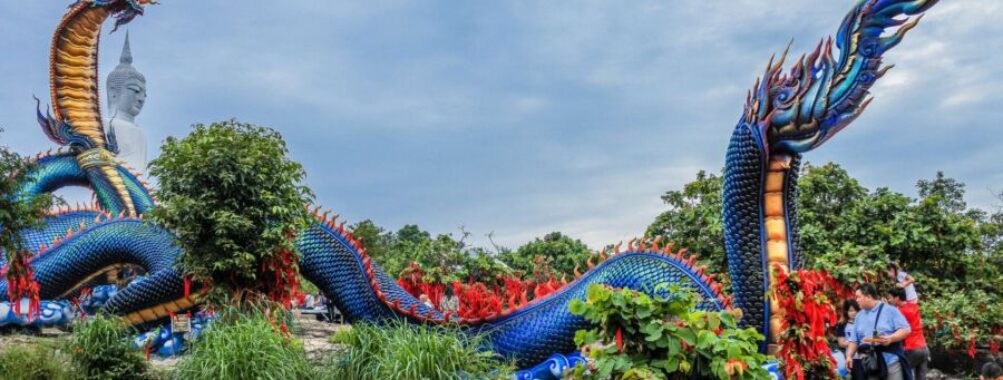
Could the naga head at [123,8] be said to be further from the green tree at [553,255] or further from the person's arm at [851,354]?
the person's arm at [851,354]

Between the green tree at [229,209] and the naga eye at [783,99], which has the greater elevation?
the naga eye at [783,99]

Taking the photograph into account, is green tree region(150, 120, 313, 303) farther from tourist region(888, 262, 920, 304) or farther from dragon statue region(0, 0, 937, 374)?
tourist region(888, 262, 920, 304)

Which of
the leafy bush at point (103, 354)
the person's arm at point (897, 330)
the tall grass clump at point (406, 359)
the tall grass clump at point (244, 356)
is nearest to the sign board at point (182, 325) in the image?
the leafy bush at point (103, 354)

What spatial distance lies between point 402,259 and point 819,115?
39.0 ft

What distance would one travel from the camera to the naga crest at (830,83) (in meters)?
5.61

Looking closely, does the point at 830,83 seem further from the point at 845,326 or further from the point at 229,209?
the point at 229,209

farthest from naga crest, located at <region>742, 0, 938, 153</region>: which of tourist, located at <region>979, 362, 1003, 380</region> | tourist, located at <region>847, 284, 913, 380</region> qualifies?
tourist, located at <region>979, 362, 1003, 380</region>

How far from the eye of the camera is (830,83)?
579 centimetres

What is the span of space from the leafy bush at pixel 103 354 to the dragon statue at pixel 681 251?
4.50 ft

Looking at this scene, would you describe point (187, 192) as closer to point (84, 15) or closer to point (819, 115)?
point (819, 115)

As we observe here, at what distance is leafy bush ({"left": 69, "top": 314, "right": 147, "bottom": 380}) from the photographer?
593 cm

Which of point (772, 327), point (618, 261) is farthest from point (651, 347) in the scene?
point (618, 261)

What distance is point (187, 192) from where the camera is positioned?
717cm

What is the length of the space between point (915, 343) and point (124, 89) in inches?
738
